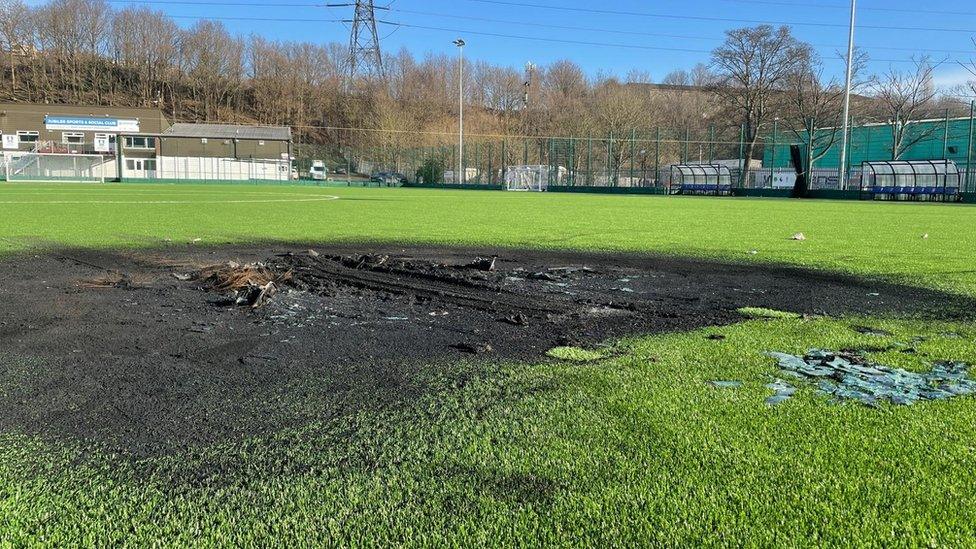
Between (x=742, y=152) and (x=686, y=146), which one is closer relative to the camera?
(x=742, y=152)

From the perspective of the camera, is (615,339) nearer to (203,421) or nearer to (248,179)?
(203,421)

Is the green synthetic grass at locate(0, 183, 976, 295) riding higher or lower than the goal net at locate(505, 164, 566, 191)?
lower

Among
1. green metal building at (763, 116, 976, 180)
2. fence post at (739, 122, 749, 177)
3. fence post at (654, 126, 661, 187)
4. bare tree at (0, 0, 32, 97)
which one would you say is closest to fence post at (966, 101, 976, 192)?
green metal building at (763, 116, 976, 180)

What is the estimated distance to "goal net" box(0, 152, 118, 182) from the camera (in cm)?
4503

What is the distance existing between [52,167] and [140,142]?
11840mm

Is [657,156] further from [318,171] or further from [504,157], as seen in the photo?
[318,171]

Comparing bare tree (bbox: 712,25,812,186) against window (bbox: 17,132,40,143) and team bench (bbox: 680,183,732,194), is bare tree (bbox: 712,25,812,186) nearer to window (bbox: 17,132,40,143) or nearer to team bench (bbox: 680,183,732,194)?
team bench (bbox: 680,183,732,194)

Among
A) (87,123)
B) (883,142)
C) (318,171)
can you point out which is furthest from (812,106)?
(87,123)

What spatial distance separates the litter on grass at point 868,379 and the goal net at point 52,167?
5113 cm

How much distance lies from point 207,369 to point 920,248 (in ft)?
30.5

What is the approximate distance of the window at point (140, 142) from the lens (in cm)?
5625

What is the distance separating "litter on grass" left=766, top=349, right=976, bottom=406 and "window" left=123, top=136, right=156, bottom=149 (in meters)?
62.8

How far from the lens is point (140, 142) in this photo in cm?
5756

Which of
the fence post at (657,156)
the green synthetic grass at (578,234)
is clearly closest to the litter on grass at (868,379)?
the green synthetic grass at (578,234)
